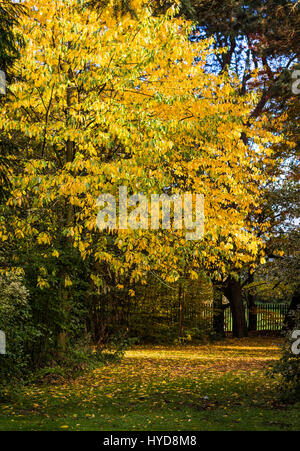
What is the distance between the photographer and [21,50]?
8.95 m

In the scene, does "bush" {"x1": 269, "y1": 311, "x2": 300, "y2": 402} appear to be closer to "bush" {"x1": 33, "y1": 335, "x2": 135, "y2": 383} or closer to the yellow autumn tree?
the yellow autumn tree

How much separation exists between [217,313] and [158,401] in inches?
433

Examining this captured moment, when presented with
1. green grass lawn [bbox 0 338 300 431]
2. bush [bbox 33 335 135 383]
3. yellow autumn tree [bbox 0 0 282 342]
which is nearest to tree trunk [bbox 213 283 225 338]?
green grass lawn [bbox 0 338 300 431]

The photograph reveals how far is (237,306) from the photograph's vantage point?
19625mm

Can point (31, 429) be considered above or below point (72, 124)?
below

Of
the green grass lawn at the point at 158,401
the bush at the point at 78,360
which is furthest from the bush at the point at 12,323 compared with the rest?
the bush at the point at 78,360

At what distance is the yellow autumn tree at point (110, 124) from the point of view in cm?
830

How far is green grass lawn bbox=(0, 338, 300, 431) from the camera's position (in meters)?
6.30

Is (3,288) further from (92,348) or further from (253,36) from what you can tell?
(253,36)

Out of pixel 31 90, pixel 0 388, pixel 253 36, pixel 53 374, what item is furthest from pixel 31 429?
pixel 253 36

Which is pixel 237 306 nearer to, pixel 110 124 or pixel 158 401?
pixel 158 401

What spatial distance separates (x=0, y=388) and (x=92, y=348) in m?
3.57

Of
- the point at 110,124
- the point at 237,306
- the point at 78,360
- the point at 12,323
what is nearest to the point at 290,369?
the point at 12,323

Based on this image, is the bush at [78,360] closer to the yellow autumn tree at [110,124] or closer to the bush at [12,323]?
the bush at [12,323]
